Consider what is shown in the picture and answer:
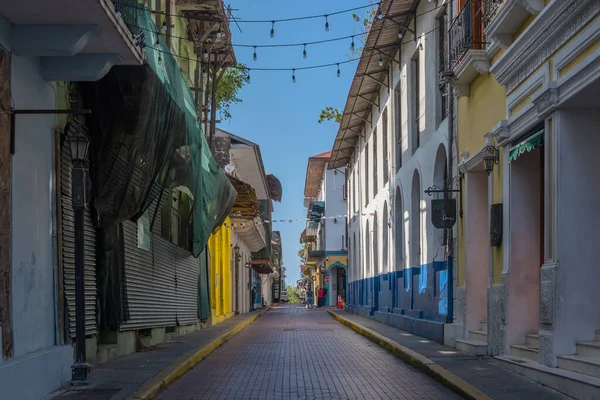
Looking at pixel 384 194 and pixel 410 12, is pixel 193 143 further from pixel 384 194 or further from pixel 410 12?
pixel 384 194

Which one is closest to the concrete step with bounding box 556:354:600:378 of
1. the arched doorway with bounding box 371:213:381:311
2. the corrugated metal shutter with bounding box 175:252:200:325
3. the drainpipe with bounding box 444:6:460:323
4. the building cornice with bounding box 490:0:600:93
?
the building cornice with bounding box 490:0:600:93

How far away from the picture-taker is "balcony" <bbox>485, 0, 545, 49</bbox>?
383 inches

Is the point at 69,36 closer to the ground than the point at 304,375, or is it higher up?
higher up

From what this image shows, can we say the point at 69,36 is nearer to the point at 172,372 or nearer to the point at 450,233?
the point at 172,372

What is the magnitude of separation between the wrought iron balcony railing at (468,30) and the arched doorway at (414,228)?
6.41m

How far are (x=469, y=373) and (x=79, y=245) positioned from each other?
16.3 ft

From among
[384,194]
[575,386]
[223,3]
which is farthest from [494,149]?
[384,194]

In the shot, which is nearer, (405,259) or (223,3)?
(223,3)

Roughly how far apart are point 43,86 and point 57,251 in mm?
1861

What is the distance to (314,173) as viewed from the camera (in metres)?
64.6

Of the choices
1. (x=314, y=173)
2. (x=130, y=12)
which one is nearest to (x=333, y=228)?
(x=314, y=173)

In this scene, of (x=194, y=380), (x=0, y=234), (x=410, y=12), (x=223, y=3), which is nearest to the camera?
(x=0, y=234)

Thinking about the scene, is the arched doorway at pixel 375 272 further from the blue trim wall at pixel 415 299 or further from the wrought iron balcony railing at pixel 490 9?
the wrought iron balcony railing at pixel 490 9

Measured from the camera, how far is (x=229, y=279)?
3297 centimetres
